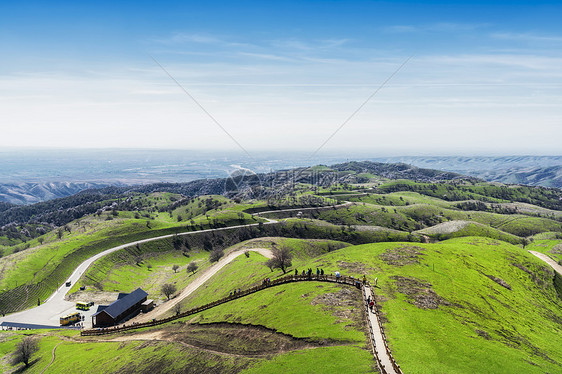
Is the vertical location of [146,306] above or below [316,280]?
below

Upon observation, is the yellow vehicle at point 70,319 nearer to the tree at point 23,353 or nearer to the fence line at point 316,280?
the fence line at point 316,280

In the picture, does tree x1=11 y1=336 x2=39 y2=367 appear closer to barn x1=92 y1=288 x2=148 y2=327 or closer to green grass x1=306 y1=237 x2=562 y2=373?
barn x1=92 y1=288 x2=148 y2=327

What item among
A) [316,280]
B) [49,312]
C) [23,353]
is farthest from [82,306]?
[316,280]

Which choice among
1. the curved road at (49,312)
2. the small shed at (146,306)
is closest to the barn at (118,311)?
the small shed at (146,306)

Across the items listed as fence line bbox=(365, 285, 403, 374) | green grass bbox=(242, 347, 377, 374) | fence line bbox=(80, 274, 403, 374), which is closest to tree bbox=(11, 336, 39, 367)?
fence line bbox=(80, 274, 403, 374)

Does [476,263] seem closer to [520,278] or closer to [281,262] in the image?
[520,278]

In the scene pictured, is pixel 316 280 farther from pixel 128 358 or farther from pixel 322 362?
pixel 128 358
